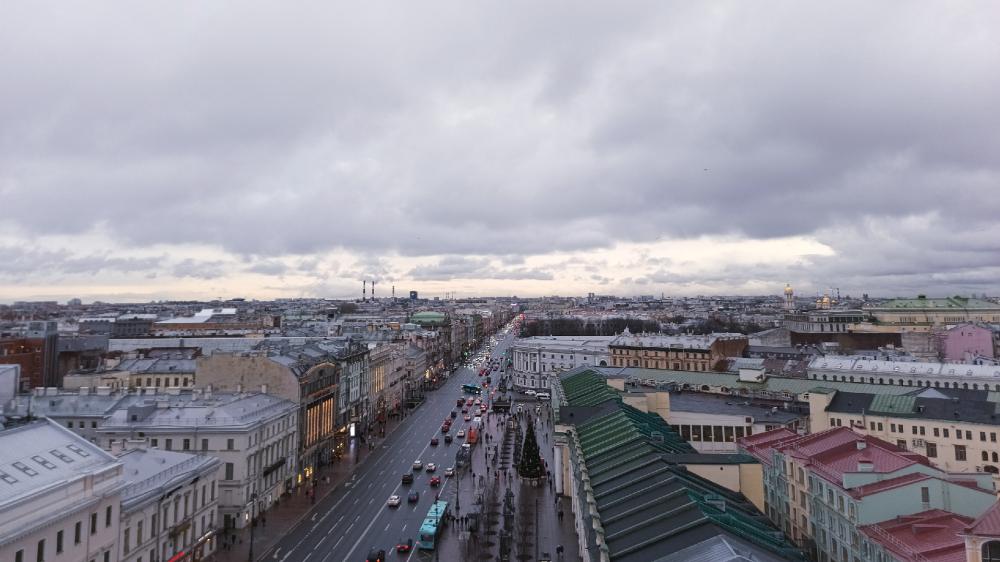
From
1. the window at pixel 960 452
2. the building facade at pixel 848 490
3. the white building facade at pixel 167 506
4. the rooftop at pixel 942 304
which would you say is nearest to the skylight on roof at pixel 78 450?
the white building facade at pixel 167 506

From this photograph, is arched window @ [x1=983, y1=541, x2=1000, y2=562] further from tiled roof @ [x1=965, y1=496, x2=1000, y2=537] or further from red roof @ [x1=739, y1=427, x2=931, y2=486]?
red roof @ [x1=739, y1=427, x2=931, y2=486]

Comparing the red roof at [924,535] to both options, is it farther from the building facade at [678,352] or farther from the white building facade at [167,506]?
the building facade at [678,352]

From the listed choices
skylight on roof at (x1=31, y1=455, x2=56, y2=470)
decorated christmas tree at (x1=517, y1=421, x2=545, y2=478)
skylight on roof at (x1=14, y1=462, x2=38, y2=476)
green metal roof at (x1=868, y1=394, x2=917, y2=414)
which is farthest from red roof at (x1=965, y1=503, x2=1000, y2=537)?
decorated christmas tree at (x1=517, y1=421, x2=545, y2=478)

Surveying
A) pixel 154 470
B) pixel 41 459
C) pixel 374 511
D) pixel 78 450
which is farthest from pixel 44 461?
pixel 374 511

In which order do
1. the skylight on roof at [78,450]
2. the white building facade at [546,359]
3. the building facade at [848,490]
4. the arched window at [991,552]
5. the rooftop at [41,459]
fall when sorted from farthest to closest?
the white building facade at [546,359]
the building facade at [848,490]
the skylight on roof at [78,450]
the rooftop at [41,459]
the arched window at [991,552]

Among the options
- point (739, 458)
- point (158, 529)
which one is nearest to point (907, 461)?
Result: point (739, 458)
